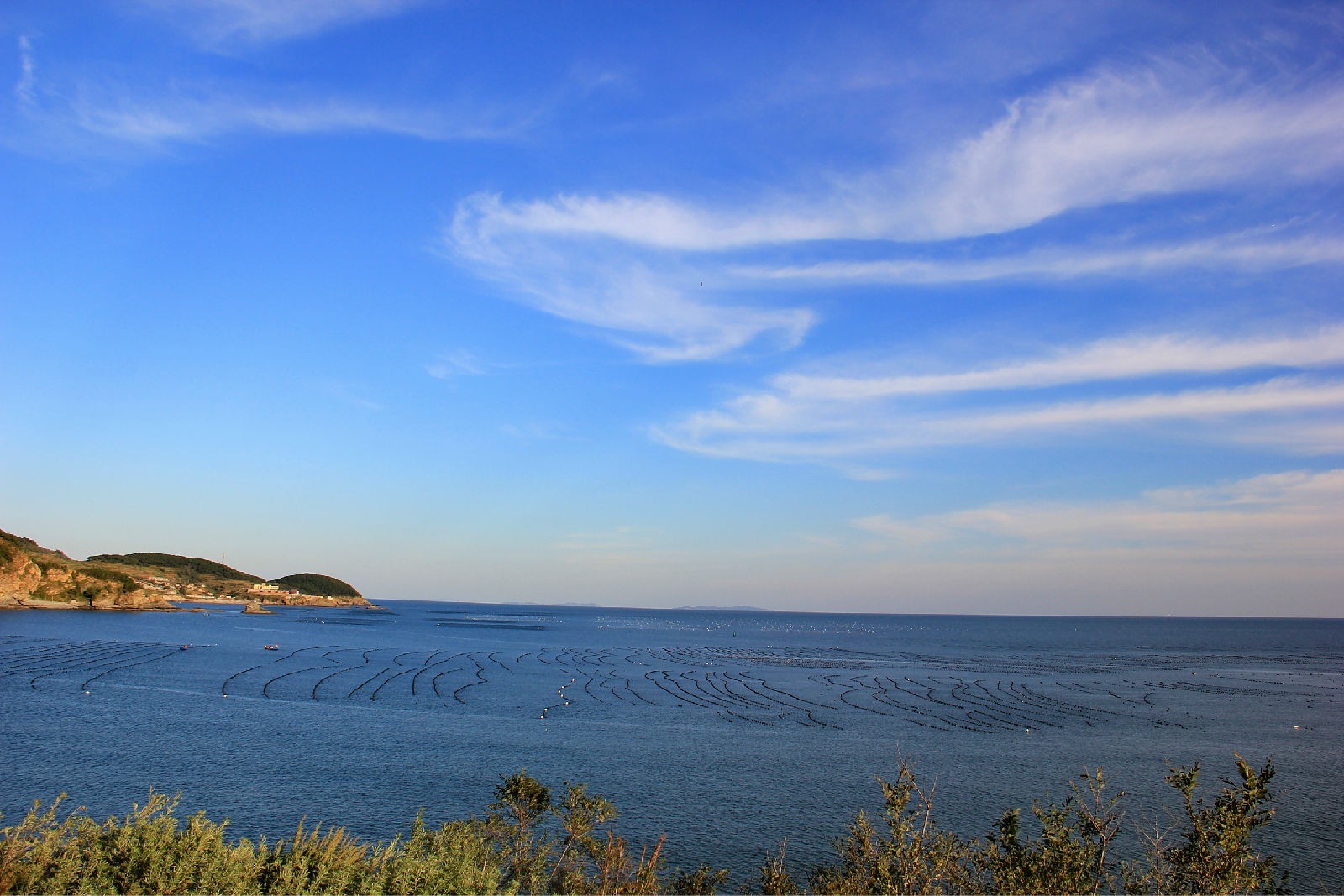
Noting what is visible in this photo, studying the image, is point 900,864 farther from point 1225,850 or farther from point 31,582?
point 31,582

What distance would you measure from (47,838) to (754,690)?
271ft

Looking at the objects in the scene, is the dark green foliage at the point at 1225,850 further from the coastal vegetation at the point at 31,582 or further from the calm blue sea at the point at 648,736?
the coastal vegetation at the point at 31,582

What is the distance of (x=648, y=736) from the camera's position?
60.4m

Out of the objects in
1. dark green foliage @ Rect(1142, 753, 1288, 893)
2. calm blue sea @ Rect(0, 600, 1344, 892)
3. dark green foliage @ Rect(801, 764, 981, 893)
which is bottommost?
calm blue sea @ Rect(0, 600, 1344, 892)

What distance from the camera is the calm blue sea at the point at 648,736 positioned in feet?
131

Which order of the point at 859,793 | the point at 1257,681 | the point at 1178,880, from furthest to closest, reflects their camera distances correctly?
the point at 1257,681 → the point at 859,793 → the point at 1178,880

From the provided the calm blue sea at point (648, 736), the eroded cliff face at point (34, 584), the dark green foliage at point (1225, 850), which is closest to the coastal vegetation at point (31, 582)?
the eroded cliff face at point (34, 584)

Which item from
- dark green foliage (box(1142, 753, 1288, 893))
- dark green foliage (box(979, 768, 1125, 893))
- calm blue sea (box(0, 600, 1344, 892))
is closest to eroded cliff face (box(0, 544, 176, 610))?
calm blue sea (box(0, 600, 1344, 892))

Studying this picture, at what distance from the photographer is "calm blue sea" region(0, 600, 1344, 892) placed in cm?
3984

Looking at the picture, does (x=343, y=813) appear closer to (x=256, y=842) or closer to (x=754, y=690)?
(x=256, y=842)

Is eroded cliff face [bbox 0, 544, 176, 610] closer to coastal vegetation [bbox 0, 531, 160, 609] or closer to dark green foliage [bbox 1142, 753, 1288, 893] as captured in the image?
coastal vegetation [bbox 0, 531, 160, 609]

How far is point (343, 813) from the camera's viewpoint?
38062 mm

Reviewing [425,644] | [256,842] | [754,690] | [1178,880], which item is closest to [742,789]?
[256,842]

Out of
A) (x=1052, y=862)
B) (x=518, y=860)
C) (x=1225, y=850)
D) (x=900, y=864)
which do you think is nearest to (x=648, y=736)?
(x=518, y=860)
